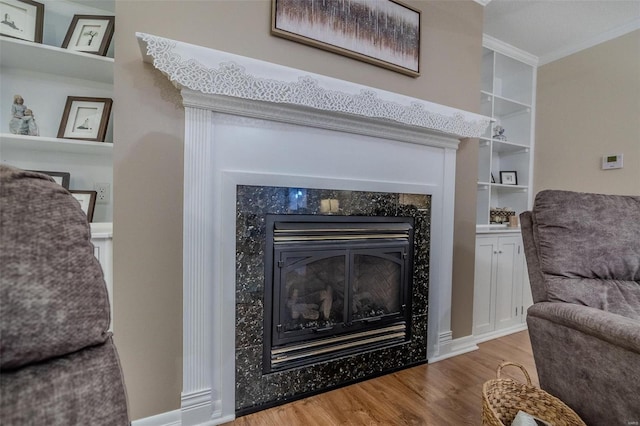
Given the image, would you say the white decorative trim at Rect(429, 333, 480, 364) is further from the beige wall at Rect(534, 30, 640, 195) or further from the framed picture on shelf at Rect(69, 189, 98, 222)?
the framed picture on shelf at Rect(69, 189, 98, 222)

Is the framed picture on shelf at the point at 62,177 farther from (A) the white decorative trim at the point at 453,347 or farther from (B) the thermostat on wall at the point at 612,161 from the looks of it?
(B) the thermostat on wall at the point at 612,161

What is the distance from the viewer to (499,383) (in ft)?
4.38

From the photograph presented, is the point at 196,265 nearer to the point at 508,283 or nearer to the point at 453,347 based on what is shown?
the point at 453,347

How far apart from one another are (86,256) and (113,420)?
11.2 inches

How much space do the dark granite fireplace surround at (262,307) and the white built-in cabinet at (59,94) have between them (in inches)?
23.8

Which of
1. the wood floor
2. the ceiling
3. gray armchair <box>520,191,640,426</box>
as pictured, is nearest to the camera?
gray armchair <box>520,191,640,426</box>

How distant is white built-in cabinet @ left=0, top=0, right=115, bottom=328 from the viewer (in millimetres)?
1292

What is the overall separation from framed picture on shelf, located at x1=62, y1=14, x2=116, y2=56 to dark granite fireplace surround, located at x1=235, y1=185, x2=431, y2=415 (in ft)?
3.09

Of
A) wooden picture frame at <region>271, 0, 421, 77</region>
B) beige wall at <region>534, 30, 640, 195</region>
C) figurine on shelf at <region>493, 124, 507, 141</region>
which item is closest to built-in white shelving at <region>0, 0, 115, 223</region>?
wooden picture frame at <region>271, 0, 421, 77</region>

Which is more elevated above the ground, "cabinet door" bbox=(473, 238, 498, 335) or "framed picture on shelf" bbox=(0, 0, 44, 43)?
"framed picture on shelf" bbox=(0, 0, 44, 43)

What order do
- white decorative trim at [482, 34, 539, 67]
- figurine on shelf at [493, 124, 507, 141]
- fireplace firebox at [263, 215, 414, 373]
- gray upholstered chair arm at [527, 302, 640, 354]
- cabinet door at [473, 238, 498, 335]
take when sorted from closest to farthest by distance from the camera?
1. gray upholstered chair arm at [527, 302, 640, 354]
2. fireplace firebox at [263, 215, 414, 373]
3. cabinet door at [473, 238, 498, 335]
4. white decorative trim at [482, 34, 539, 67]
5. figurine on shelf at [493, 124, 507, 141]

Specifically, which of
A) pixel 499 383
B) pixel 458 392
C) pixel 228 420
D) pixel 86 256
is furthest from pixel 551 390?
pixel 86 256

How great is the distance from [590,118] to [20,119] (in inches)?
164

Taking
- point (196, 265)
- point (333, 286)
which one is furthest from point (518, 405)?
point (196, 265)
